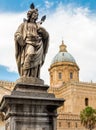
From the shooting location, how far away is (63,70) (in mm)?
82812

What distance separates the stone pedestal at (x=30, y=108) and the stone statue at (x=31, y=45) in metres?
0.50

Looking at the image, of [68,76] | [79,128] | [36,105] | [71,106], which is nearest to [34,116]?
[36,105]

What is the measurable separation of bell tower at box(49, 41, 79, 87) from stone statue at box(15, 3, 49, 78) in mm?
72440

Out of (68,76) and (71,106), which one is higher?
(68,76)

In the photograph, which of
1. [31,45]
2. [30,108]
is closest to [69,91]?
[31,45]

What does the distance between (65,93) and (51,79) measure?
897 cm

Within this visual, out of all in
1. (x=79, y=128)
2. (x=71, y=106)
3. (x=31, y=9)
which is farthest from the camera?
(x=71, y=106)

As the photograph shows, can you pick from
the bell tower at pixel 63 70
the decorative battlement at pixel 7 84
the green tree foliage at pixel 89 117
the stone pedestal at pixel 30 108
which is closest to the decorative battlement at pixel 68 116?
the green tree foliage at pixel 89 117

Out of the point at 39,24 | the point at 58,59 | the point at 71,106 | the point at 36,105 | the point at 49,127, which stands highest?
the point at 58,59

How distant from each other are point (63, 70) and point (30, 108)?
7468 cm

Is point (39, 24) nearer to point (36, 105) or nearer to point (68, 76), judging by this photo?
point (36, 105)

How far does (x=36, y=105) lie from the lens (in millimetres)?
8344

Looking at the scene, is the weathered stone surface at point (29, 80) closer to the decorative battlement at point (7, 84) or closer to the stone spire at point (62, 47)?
the decorative battlement at point (7, 84)

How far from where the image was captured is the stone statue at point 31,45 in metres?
8.90
